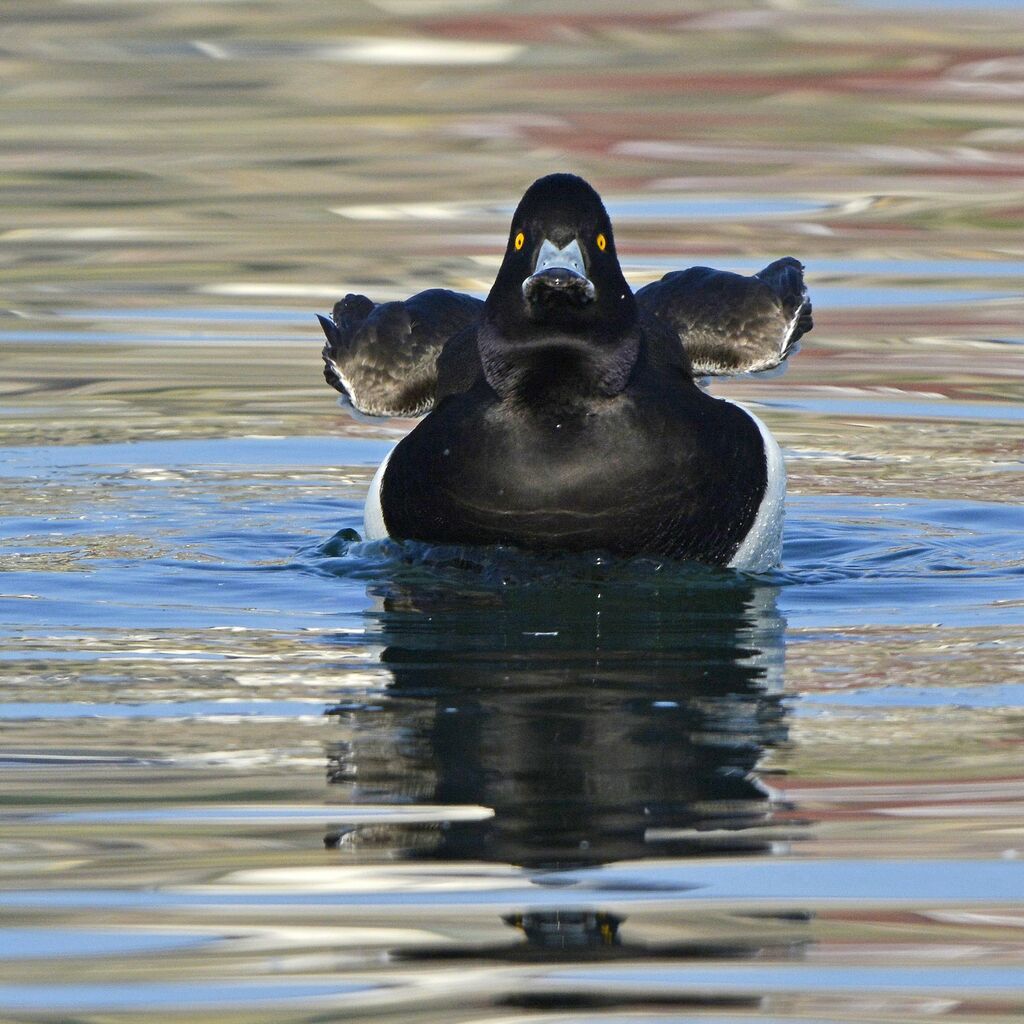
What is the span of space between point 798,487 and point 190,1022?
276 inches

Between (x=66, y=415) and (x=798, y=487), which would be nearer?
(x=798, y=487)

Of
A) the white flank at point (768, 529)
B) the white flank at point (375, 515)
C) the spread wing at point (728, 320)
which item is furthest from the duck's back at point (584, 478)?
the spread wing at point (728, 320)

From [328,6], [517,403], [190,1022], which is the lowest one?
[190,1022]

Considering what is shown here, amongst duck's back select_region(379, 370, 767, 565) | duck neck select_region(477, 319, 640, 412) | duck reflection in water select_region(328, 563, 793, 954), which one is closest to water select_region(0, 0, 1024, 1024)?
duck reflection in water select_region(328, 563, 793, 954)

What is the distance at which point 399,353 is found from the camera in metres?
10.4

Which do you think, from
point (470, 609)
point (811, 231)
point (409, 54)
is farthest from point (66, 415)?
point (409, 54)

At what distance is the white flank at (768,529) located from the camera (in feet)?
30.4

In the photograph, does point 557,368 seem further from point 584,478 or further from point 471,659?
point 471,659

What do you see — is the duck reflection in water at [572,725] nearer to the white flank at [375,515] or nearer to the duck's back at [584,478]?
the duck's back at [584,478]

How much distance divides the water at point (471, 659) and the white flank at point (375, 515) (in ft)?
0.34

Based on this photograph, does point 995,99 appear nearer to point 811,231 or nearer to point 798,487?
point 811,231

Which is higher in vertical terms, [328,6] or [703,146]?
[328,6]

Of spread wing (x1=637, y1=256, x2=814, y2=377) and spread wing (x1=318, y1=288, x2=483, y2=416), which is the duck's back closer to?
spread wing (x1=318, y1=288, x2=483, y2=416)

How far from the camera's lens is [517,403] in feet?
29.0
